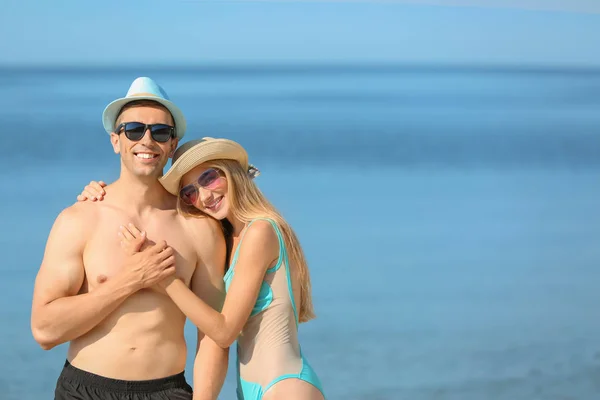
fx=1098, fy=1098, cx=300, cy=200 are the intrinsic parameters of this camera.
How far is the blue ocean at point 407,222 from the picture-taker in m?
7.25

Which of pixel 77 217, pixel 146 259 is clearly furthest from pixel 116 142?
pixel 146 259

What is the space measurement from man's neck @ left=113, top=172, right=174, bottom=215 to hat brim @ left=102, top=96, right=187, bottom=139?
0.17 m

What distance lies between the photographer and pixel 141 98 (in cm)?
344

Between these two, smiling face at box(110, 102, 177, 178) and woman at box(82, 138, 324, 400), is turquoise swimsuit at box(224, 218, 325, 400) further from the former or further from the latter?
smiling face at box(110, 102, 177, 178)

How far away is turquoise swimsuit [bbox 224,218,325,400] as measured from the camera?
132 inches

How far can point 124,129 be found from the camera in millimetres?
3438

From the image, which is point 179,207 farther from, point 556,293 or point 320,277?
point 556,293

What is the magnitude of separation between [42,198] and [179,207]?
7824 millimetres

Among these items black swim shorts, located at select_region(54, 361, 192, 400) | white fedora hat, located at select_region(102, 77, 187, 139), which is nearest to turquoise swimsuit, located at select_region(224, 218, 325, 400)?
black swim shorts, located at select_region(54, 361, 192, 400)

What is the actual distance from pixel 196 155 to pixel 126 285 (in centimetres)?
46

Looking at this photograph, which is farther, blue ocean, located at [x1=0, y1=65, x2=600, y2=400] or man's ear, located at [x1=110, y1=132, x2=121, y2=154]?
blue ocean, located at [x1=0, y1=65, x2=600, y2=400]

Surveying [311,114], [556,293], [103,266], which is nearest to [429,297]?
[556,293]

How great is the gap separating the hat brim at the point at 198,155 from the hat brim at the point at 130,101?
9 centimetres

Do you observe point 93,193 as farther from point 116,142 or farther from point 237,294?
point 237,294
